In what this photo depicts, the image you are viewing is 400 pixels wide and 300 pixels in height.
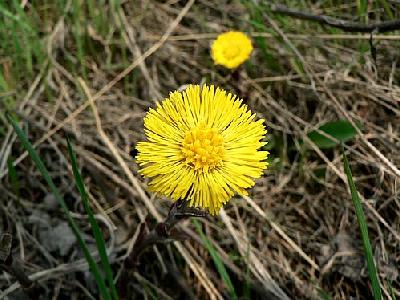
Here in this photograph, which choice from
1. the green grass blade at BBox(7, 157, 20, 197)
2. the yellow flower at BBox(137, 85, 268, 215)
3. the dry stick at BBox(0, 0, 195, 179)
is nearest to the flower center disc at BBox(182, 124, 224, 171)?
the yellow flower at BBox(137, 85, 268, 215)

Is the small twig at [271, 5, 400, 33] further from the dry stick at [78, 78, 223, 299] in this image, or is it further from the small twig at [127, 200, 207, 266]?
the small twig at [127, 200, 207, 266]

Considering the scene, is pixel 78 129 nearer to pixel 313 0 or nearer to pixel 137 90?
pixel 137 90

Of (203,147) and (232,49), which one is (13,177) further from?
(232,49)

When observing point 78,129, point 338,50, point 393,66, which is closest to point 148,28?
point 78,129

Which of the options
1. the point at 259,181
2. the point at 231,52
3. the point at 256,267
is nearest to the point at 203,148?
the point at 256,267

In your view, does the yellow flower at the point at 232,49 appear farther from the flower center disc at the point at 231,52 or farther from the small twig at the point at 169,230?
the small twig at the point at 169,230

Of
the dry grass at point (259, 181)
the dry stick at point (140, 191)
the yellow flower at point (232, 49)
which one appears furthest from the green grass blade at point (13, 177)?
the yellow flower at point (232, 49)

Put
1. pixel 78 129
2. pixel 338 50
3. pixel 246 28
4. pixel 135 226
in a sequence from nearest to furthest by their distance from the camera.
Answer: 1. pixel 135 226
2. pixel 78 129
3. pixel 338 50
4. pixel 246 28
